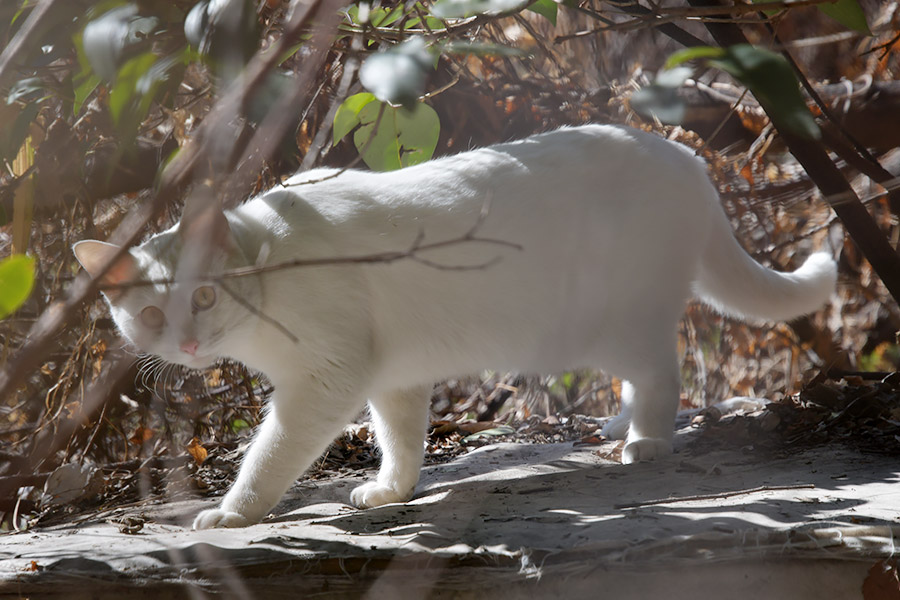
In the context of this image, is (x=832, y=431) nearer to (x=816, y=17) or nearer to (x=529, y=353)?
(x=529, y=353)

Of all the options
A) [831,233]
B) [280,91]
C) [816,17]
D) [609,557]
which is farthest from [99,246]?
[816,17]

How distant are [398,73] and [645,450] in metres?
1.61

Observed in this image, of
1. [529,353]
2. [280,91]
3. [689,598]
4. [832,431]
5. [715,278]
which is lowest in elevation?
[689,598]

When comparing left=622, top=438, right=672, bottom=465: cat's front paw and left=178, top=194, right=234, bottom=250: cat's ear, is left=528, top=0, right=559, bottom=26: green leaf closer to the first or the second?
left=178, top=194, right=234, bottom=250: cat's ear

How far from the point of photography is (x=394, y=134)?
2.09 m

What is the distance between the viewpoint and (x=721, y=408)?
2.83 metres


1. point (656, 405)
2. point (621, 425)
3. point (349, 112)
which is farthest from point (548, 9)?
point (621, 425)

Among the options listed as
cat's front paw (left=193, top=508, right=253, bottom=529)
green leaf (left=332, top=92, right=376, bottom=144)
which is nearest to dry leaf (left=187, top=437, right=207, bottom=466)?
cat's front paw (left=193, top=508, right=253, bottom=529)

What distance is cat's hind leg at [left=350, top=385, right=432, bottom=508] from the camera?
2.18 metres

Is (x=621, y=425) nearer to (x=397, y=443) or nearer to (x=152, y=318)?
(x=397, y=443)

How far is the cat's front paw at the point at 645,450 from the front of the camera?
222 cm

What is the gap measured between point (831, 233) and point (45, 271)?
3.59 meters

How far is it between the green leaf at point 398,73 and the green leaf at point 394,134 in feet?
3.29

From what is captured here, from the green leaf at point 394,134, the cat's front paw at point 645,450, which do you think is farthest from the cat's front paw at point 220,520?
the cat's front paw at point 645,450
